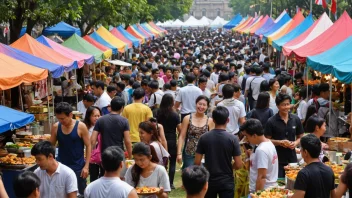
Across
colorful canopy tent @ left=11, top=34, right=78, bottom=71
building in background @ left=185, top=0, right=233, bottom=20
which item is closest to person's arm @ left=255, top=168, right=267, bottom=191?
colorful canopy tent @ left=11, top=34, right=78, bottom=71

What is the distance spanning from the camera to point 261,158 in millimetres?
7703

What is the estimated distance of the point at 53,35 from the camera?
32.7 m

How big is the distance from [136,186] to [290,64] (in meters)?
23.0

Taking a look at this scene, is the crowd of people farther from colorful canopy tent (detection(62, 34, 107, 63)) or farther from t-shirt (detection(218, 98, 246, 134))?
colorful canopy tent (detection(62, 34, 107, 63))

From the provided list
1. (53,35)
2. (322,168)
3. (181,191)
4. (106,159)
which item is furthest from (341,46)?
(53,35)

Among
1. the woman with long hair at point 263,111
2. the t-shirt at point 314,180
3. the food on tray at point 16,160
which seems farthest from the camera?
the woman with long hair at point 263,111

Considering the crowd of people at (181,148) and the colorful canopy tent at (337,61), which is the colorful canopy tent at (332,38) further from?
the crowd of people at (181,148)

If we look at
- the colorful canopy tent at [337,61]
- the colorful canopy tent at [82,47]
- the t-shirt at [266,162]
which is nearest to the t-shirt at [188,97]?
the colorful canopy tent at [337,61]

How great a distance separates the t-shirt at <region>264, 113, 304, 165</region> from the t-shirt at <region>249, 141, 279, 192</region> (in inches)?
54.5

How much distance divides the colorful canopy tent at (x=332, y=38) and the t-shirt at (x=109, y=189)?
36.4 ft

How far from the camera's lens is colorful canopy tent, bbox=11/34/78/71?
1675 centimetres

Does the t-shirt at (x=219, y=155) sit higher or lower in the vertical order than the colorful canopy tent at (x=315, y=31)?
lower

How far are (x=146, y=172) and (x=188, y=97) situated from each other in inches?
245

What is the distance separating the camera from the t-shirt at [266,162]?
25.3ft
